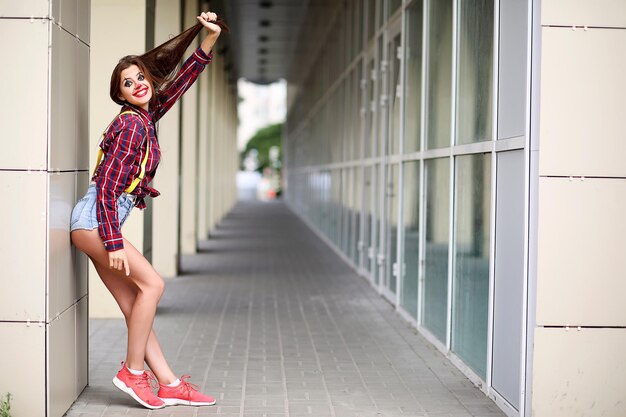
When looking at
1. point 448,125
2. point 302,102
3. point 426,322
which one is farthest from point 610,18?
point 302,102

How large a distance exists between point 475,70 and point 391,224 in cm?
385

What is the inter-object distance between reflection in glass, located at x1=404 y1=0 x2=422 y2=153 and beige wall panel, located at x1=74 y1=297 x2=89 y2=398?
138 inches

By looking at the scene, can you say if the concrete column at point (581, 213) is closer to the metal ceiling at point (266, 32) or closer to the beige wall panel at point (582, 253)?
the beige wall panel at point (582, 253)

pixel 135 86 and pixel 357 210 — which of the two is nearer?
pixel 135 86

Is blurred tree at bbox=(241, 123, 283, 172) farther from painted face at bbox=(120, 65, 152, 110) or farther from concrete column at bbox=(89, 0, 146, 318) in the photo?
painted face at bbox=(120, 65, 152, 110)

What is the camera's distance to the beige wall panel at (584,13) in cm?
452

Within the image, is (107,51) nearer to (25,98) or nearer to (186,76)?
(186,76)

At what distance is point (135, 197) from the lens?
15.8 feet

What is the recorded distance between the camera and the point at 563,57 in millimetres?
4527

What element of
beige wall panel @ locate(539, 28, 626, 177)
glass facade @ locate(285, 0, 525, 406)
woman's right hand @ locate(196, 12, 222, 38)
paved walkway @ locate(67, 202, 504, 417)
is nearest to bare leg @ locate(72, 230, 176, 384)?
paved walkway @ locate(67, 202, 504, 417)

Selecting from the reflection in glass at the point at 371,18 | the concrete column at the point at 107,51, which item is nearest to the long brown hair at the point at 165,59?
the concrete column at the point at 107,51

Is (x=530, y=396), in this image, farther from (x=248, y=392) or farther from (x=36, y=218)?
(x=36, y=218)

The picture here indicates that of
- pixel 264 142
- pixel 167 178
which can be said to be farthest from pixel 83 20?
pixel 264 142

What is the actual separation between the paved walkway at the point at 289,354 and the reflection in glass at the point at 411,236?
22cm
